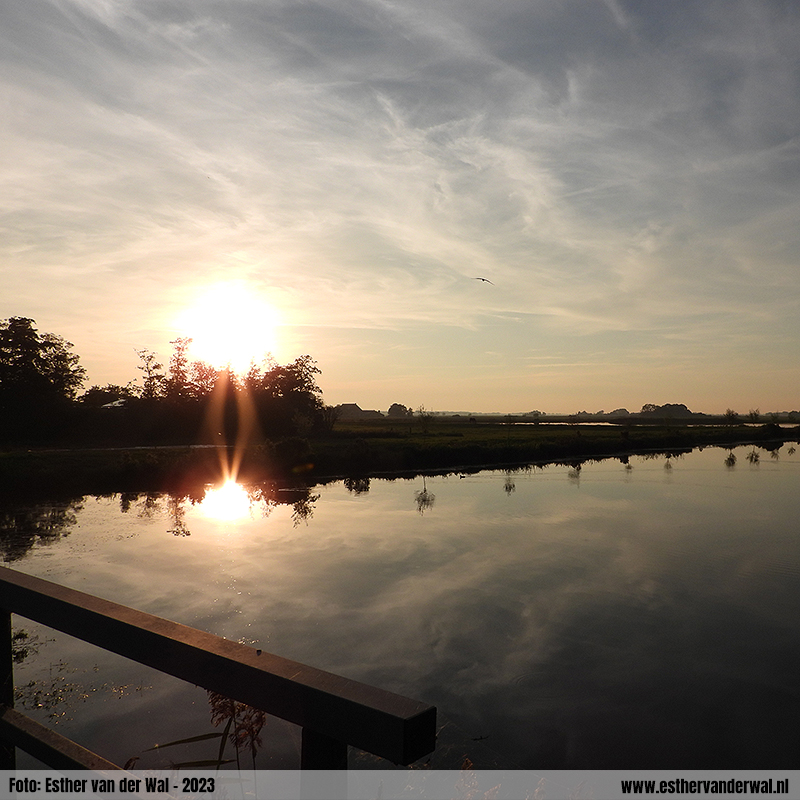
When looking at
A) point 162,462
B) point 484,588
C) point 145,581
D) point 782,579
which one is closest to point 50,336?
point 162,462

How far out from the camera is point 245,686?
2146 mm

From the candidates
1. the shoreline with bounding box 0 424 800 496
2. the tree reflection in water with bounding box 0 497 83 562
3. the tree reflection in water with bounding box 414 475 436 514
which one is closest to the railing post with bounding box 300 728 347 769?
the tree reflection in water with bounding box 0 497 83 562

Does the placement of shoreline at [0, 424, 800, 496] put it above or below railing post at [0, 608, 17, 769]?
below

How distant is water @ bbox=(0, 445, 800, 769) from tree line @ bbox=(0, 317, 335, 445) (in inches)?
1082

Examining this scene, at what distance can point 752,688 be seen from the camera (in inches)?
404

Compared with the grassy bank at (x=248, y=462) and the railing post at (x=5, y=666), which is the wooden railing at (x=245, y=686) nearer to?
the railing post at (x=5, y=666)

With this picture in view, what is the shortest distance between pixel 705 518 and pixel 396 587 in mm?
A: 17314

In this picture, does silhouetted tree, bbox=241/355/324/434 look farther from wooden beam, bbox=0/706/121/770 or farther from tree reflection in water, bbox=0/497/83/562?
wooden beam, bbox=0/706/121/770

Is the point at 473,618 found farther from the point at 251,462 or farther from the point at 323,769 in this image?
the point at 251,462

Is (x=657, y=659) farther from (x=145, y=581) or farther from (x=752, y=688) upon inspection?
(x=145, y=581)

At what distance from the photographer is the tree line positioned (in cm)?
5200

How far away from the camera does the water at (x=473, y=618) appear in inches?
338

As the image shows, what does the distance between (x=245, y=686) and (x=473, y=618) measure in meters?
12.2
